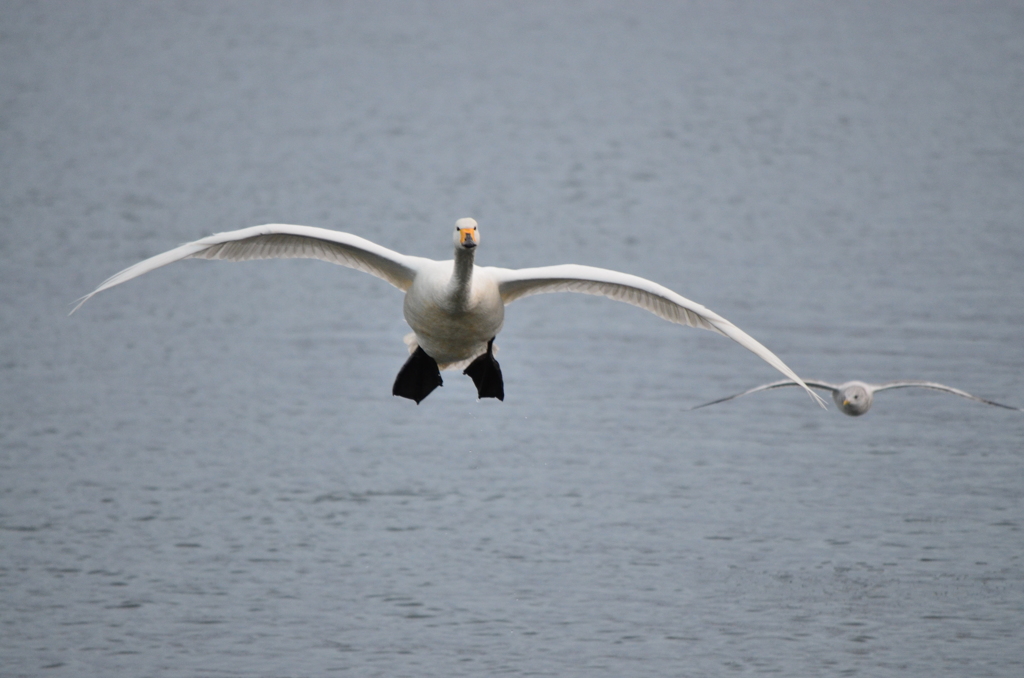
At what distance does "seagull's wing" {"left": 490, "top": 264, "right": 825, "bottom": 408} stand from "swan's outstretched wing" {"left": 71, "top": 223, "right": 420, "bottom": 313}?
1.09m

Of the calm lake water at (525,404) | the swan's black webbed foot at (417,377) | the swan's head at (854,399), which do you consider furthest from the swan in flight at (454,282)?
the swan's head at (854,399)

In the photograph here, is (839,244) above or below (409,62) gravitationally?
below

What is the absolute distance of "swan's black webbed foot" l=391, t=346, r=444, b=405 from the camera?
714 inches

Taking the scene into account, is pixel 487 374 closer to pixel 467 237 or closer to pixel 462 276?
pixel 462 276

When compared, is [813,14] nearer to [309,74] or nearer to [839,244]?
[309,74]

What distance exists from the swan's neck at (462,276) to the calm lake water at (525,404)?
14.1 ft

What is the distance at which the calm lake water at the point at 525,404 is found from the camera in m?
19.2

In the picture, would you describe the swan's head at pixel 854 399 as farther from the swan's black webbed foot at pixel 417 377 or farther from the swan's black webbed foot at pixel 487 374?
the swan's black webbed foot at pixel 417 377

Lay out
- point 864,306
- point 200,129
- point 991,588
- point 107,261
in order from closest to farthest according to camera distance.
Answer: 1. point 991,588
2. point 864,306
3. point 107,261
4. point 200,129

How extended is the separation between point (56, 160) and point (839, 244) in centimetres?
2222

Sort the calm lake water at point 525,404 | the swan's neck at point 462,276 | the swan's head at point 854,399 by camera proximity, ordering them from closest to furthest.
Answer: the swan's neck at point 462,276
the calm lake water at point 525,404
the swan's head at point 854,399

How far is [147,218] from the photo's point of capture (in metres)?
40.4

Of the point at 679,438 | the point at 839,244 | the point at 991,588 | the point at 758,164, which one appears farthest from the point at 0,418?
the point at 758,164

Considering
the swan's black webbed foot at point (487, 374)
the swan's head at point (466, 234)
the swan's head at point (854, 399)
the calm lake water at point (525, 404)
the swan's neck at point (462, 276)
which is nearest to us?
the swan's head at point (466, 234)
